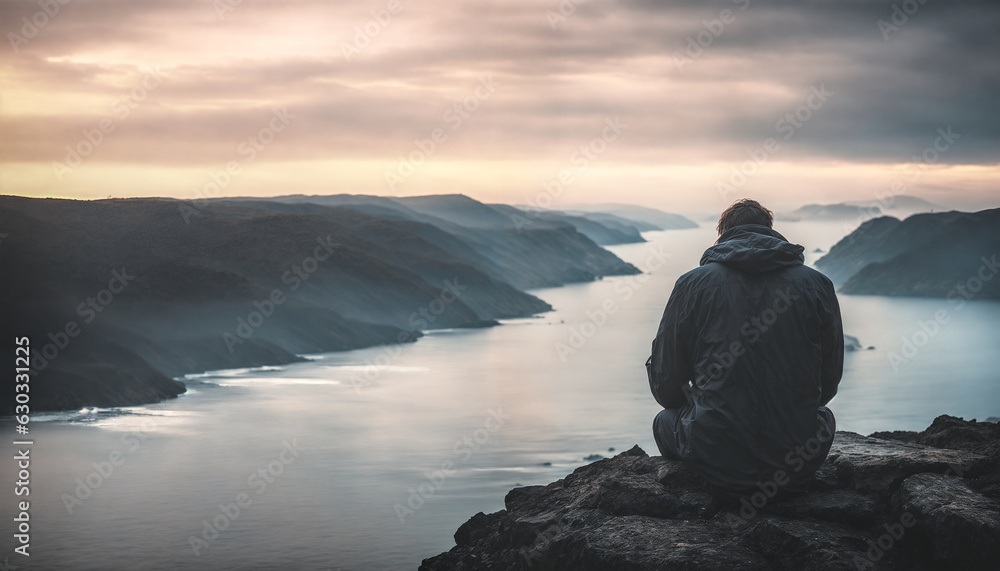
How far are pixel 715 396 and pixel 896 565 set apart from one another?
171cm

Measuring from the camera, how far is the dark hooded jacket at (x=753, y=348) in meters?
7.01

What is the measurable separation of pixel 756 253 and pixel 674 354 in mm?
975

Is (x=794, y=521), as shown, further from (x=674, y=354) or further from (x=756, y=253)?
(x=756, y=253)

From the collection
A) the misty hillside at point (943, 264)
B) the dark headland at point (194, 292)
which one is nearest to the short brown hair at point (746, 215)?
the dark headland at point (194, 292)

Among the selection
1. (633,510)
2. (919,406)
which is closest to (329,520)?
(633,510)

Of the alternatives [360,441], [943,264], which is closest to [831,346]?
[360,441]

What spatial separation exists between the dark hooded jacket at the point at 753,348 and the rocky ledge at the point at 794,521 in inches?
17.3

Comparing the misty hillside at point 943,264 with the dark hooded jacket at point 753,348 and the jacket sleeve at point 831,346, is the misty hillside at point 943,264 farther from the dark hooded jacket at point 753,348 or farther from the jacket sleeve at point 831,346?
the dark hooded jacket at point 753,348

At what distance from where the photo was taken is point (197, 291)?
85.3m

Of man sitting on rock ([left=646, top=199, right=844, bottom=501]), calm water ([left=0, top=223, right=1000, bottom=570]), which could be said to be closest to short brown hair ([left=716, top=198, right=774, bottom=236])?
man sitting on rock ([left=646, top=199, right=844, bottom=501])

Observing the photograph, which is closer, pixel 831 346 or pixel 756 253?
pixel 756 253

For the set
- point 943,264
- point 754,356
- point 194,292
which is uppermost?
point 943,264

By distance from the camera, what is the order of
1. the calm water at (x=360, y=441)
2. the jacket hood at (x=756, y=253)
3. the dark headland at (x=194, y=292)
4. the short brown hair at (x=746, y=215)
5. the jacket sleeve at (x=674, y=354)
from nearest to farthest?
the jacket hood at (x=756, y=253) < the jacket sleeve at (x=674, y=354) < the short brown hair at (x=746, y=215) < the calm water at (x=360, y=441) < the dark headland at (x=194, y=292)

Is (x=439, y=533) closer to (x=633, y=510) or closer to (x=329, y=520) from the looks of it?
(x=329, y=520)
